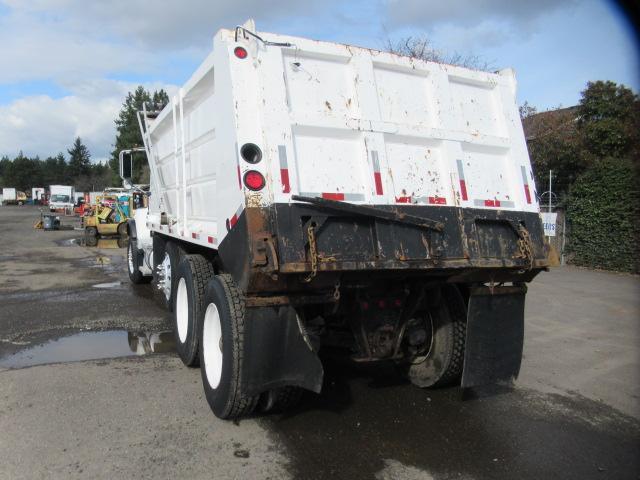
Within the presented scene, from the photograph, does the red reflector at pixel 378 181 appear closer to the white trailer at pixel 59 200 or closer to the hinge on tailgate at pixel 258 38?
the hinge on tailgate at pixel 258 38

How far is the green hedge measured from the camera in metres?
12.1

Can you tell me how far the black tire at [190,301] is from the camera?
5.06m

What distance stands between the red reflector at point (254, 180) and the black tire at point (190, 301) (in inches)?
75.9

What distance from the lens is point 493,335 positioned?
14.1 feet

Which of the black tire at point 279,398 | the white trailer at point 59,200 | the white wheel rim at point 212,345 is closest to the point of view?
the black tire at point 279,398

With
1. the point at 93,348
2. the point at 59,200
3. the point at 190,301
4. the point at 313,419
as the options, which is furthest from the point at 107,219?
the point at 59,200

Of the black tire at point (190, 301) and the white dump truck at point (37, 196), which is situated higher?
the white dump truck at point (37, 196)

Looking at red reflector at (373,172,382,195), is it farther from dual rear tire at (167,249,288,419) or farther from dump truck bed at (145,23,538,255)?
dual rear tire at (167,249,288,419)

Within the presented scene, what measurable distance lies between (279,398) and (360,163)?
6.19 ft

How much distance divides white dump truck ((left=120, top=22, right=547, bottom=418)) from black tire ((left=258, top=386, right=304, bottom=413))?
2 centimetres

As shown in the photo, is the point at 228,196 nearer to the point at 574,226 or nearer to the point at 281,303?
the point at 281,303

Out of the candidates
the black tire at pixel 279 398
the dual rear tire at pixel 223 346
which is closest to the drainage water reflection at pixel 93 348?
the dual rear tire at pixel 223 346

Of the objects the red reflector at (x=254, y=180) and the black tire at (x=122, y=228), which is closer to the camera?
the red reflector at (x=254, y=180)

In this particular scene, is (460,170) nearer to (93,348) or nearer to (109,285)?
(93,348)
